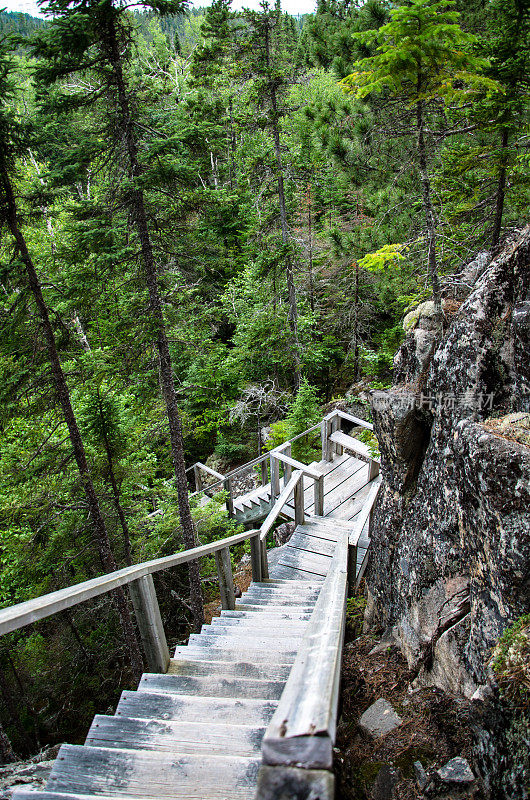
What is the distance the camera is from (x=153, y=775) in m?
2.07

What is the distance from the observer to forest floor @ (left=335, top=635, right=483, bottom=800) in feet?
8.75

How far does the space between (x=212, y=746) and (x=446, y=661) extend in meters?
2.04

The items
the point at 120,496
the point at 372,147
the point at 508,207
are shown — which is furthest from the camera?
the point at 120,496

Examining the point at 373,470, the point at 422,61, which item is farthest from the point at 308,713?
the point at 373,470

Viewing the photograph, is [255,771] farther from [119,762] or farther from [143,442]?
[143,442]

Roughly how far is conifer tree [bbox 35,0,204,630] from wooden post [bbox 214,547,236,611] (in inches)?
174

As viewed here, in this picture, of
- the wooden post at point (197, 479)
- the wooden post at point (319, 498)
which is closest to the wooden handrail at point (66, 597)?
the wooden post at point (319, 498)

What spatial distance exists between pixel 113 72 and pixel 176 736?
9.26 m

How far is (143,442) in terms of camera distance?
11203mm

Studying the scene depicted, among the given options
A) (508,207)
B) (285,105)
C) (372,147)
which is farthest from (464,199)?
(285,105)

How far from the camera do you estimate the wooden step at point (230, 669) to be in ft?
10.3

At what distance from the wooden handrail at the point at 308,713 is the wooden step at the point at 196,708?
1.05 meters

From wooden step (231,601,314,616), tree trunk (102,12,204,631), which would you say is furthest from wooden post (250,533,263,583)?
tree trunk (102,12,204,631)

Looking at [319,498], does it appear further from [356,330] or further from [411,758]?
[356,330]
